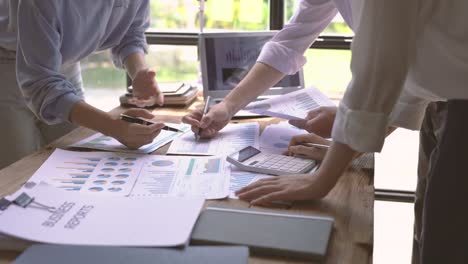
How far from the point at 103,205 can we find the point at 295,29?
3.05ft

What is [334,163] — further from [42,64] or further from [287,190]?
[42,64]

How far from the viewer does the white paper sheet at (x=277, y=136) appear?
1.48m

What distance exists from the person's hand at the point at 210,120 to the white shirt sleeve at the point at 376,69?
64 cm

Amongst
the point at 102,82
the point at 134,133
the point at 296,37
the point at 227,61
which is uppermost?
the point at 296,37

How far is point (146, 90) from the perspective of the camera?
1866mm

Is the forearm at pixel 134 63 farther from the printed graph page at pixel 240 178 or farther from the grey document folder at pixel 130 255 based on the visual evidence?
the grey document folder at pixel 130 255

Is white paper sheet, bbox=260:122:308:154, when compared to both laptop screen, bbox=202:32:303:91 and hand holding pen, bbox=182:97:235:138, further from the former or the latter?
laptop screen, bbox=202:32:303:91

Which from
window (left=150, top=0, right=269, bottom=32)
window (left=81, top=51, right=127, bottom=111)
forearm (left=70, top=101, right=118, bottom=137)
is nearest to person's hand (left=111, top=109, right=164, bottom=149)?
forearm (left=70, top=101, right=118, bottom=137)

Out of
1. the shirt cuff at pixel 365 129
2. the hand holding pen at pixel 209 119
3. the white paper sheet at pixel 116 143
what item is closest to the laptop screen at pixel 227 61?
the hand holding pen at pixel 209 119

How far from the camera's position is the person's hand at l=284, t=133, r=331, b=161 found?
1342 millimetres

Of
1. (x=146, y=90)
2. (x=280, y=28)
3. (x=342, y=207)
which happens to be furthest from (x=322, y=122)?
(x=280, y=28)

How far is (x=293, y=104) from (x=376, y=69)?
79 centimetres

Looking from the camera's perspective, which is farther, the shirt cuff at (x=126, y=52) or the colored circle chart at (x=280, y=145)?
the shirt cuff at (x=126, y=52)

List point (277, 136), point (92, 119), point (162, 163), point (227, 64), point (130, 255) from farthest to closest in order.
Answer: point (227, 64)
point (277, 136)
point (92, 119)
point (162, 163)
point (130, 255)
